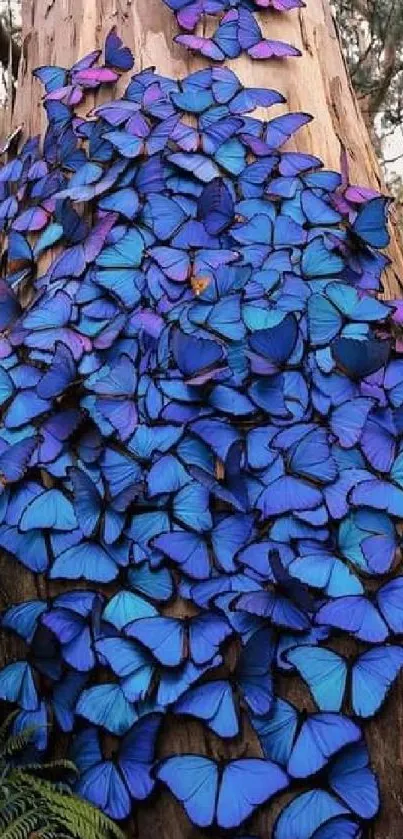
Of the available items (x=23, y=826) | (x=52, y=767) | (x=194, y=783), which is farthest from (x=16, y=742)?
(x=194, y=783)

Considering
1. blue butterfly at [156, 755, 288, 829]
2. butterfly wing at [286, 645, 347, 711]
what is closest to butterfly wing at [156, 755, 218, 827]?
blue butterfly at [156, 755, 288, 829]

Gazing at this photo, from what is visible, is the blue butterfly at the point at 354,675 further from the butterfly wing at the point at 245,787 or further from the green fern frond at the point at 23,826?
the green fern frond at the point at 23,826

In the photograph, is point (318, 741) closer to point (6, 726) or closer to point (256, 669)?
point (256, 669)

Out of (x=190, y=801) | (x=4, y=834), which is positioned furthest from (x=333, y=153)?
(x=4, y=834)

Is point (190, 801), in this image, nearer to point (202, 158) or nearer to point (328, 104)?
point (202, 158)

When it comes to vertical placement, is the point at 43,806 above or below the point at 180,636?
below

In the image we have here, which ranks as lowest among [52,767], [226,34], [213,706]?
[52,767]
